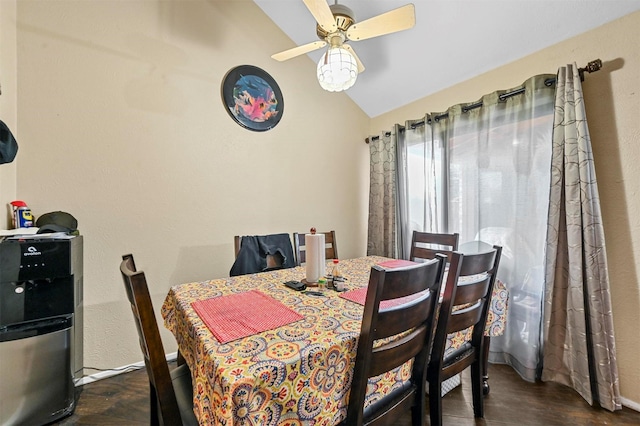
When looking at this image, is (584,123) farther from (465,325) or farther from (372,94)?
(372,94)

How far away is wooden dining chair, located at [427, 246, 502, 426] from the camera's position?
114 centimetres

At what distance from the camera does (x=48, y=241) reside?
1.41 metres

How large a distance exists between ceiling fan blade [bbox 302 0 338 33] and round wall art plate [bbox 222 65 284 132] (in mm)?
1114

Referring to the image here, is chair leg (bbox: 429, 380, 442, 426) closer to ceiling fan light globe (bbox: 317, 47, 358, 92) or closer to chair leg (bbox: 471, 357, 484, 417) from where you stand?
chair leg (bbox: 471, 357, 484, 417)

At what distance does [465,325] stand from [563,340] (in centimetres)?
109

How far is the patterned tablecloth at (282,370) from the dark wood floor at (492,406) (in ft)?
2.74

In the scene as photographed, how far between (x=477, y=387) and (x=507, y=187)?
4.59 ft

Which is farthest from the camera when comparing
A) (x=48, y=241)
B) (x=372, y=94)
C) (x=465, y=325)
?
(x=372, y=94)

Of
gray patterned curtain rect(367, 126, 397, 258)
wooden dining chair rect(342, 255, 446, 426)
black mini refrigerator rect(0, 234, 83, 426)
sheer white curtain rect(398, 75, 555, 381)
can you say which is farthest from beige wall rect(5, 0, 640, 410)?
wooden dining chair rect(342, 255, 446, 426)

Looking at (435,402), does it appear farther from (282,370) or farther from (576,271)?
(576,271)

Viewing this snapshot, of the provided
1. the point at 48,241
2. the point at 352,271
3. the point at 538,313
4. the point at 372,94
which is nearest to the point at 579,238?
the point at 538,313

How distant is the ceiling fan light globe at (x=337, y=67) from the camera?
1.53 metres

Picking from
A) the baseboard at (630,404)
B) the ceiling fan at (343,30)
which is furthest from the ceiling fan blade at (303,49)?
the baseboard at (630,404)

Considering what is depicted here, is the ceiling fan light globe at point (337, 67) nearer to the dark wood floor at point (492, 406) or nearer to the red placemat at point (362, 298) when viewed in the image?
the red placemat at point (362, 298)
